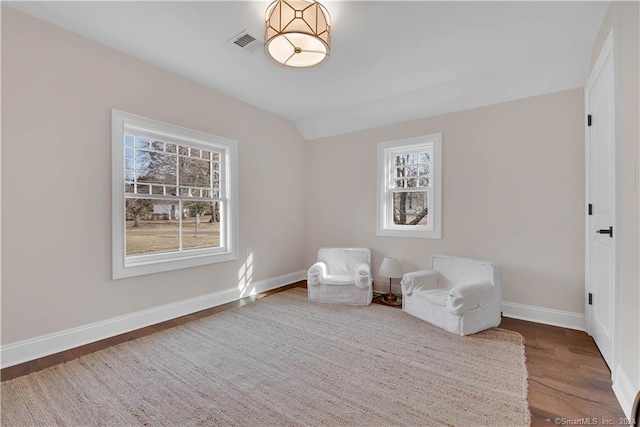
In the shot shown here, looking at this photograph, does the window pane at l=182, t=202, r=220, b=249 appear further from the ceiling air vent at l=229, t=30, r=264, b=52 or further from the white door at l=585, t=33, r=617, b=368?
the white door at l=585, t=33, r=617, b=368

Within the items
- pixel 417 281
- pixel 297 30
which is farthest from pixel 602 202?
pixel 297 30

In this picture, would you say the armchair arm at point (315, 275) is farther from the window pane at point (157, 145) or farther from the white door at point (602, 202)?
the white door at point (602, 202)

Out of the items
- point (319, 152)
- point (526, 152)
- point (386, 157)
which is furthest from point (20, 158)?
point (526, 152)

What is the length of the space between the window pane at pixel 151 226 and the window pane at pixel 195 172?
322 millimetres

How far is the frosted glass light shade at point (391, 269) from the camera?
365 centimetres

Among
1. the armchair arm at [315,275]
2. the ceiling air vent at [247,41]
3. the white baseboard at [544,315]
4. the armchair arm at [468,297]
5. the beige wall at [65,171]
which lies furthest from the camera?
the armchair arm at [315,275]

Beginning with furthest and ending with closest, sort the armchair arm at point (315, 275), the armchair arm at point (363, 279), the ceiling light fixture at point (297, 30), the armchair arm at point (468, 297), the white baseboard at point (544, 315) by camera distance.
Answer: the armchair arm at point (315, 275) < the armchair arm at point (363, 279) < the white baseboard at point (544, 315) < the armchair arm at point (468, 297) < the ceiling light fixture at point (297, 30)

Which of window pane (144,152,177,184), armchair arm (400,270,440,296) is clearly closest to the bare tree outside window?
armchair arm (400,270,440,296)

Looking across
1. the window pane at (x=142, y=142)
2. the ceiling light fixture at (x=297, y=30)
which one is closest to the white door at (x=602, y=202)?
the ceiling light fixture at (x=297, y=30)

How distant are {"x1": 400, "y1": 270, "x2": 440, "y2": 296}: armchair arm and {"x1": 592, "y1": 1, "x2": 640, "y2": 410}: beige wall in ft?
5.19

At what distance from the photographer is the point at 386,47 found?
2582mm

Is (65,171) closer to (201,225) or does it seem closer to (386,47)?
(201,225)

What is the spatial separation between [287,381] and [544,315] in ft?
9.17

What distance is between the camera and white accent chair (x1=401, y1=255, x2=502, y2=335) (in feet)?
8.66
